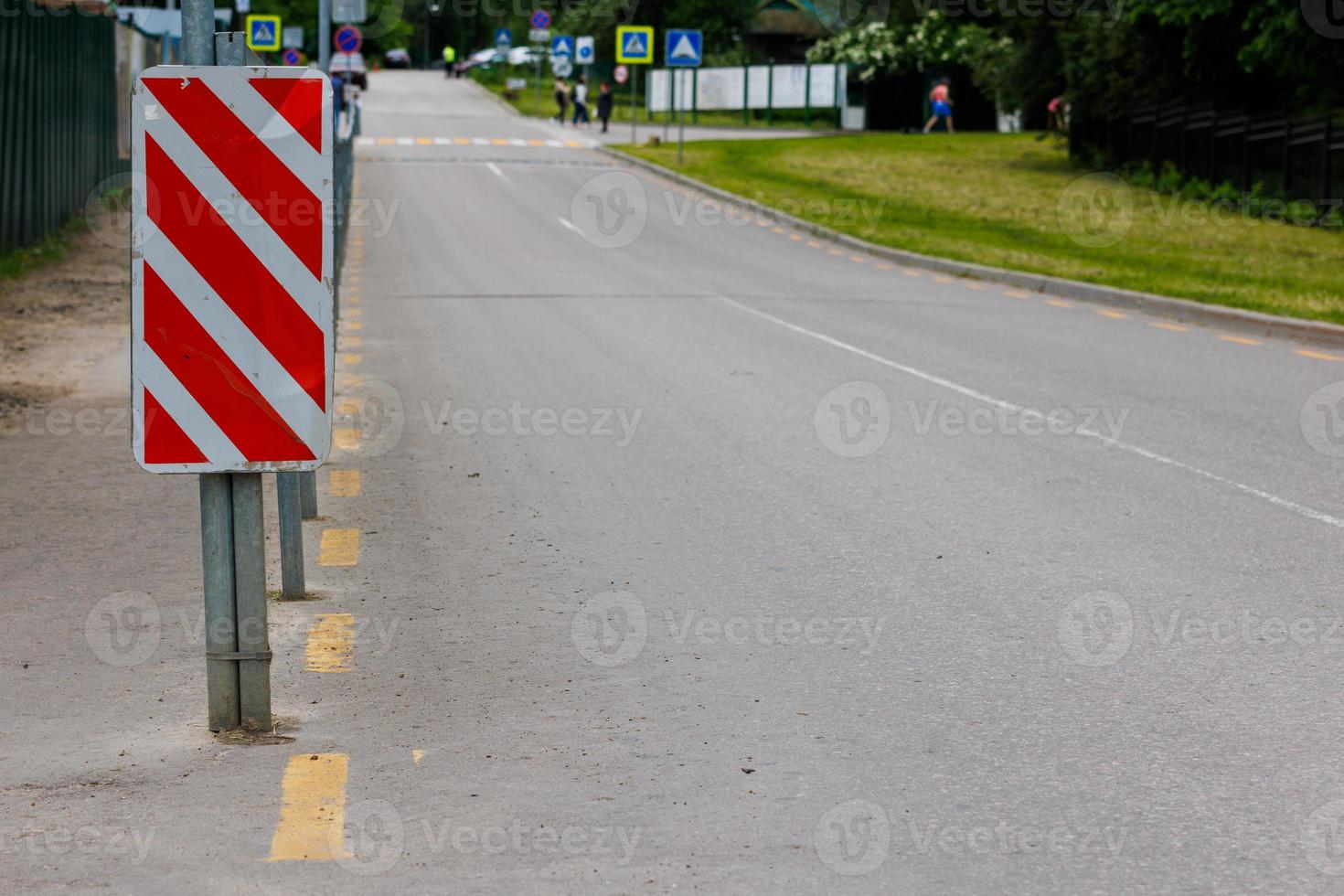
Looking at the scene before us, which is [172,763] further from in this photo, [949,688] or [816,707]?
[949,688]

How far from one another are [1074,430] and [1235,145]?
22261 millimetres

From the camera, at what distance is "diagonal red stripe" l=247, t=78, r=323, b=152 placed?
4.77 m

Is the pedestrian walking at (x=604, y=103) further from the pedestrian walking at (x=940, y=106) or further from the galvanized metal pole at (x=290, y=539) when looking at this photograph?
the galvanized metal pole at (x=290, y=539)

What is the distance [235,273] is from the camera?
4816mm

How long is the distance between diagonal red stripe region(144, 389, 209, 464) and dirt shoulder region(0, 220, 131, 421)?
6.20 metres

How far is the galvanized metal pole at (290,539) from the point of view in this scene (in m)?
6.40

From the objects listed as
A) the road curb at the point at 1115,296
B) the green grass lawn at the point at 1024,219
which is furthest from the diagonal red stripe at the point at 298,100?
the green grass lawn at the point at 1024,219

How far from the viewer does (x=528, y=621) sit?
6.38m

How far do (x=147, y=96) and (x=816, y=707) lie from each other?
262 cm

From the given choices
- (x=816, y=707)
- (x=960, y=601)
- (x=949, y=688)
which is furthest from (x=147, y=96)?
(x=960, y=601)

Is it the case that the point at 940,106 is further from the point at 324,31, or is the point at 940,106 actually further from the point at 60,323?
the point at 324,31

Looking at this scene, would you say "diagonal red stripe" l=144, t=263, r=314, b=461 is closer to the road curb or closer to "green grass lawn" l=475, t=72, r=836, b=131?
the road curb

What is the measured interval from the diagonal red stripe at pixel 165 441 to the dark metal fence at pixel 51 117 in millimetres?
14466

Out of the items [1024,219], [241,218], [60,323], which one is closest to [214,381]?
[241,218]
